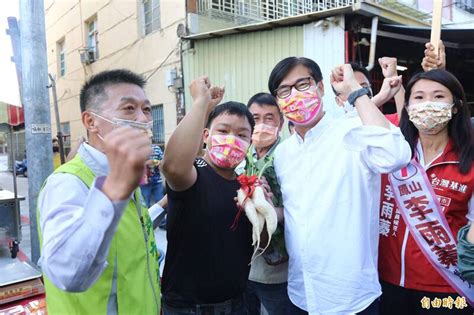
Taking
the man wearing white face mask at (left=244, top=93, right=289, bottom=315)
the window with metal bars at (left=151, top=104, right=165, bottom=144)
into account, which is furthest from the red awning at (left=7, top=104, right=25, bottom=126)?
the window with metal bars at (left=151, top=104, right=165, bottom=144)

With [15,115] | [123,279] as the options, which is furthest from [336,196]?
[15,115]

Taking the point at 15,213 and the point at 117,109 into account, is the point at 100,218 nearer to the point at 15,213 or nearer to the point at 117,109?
the point at 117,109

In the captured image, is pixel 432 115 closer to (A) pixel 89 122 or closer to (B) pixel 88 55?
(A) pixel 89 122

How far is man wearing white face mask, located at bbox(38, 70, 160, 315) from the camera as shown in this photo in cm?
101

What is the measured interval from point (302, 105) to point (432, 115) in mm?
682

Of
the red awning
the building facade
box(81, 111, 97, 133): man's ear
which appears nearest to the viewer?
box(81, 111, 97, 133): man's ear

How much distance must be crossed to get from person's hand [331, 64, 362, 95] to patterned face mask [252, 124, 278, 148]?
0.92 meters

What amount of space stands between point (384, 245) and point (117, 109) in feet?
5.02

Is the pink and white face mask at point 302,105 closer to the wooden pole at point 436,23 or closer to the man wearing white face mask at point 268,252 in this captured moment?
the man wearing white face mask at point 268,252

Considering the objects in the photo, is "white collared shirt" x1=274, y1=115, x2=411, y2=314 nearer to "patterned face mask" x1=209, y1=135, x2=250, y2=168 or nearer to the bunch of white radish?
the bunch of white radish

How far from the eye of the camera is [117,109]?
1469 millimetres

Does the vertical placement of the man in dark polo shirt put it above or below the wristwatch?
below

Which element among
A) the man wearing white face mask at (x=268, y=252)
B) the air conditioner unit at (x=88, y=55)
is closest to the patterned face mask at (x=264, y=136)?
the man wearing white face mask at (x=268, y=252)

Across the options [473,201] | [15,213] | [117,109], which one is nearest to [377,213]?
[473,201]
